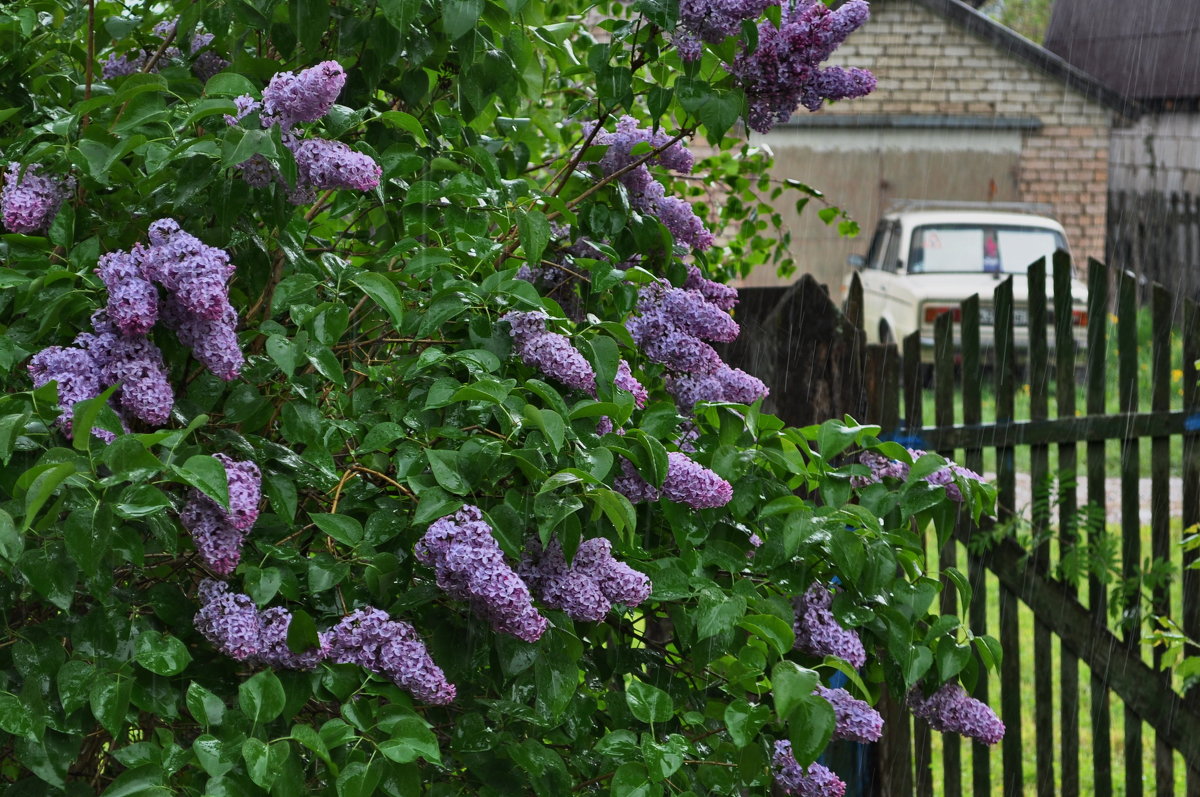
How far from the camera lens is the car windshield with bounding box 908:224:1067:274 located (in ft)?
40.0

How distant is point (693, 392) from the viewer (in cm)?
185

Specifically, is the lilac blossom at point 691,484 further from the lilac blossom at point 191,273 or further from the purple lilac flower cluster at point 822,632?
the lilac blossom at point 191,273

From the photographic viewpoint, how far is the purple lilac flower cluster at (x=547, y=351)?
5.14 ft

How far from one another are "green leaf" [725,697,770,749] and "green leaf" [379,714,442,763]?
0.37 metres

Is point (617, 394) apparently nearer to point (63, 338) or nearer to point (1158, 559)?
point (63, 338)

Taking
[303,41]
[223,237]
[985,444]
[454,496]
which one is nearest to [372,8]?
[303,41]

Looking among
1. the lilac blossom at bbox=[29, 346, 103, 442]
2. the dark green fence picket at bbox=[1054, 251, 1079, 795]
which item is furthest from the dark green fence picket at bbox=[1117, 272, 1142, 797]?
the lilac blossom at bbox=[29, 346, 103, 442]

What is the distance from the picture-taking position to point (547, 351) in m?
1.57

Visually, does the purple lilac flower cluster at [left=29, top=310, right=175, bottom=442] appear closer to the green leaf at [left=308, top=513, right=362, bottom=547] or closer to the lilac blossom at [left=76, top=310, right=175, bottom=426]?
the lilac blossom at [left=76, top=310, right=175, bottom=426]

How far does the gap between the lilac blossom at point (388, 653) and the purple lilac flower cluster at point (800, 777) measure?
→ 1.61 ft

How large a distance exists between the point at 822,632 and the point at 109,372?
3.14ft

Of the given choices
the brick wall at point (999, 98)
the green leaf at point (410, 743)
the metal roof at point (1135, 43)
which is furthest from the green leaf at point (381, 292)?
the metal roof at point (1135, 43)

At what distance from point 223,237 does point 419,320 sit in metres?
0.27

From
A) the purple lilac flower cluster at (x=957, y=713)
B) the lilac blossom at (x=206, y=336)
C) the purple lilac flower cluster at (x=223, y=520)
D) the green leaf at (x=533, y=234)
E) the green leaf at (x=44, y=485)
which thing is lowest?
the purple lilac flower cluster at (x=957, y=713)
